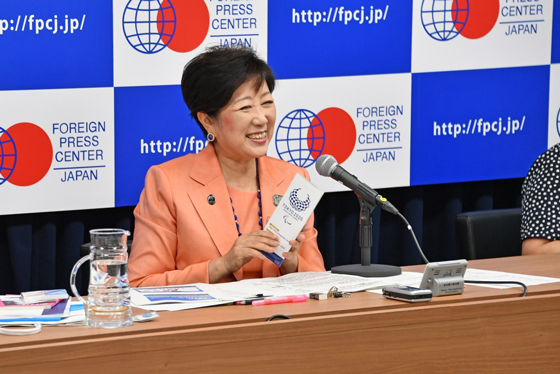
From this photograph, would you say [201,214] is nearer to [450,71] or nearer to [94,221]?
[94,221]

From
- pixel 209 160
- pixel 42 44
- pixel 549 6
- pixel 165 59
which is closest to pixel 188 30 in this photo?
pixel 165 59

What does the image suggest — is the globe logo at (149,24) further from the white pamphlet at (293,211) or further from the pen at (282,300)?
the pen at (282,300)

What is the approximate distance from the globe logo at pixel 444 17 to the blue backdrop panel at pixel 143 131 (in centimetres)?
122

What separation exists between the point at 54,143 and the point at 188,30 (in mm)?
699

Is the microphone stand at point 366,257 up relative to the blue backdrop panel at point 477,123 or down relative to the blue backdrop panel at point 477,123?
down

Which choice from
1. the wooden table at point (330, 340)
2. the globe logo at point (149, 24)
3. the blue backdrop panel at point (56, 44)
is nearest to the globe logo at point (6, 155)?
the blue backdrop panel at point (56, 44)

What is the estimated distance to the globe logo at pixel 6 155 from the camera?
10.6 ft

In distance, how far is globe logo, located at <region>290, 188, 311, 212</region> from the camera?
2.34 m

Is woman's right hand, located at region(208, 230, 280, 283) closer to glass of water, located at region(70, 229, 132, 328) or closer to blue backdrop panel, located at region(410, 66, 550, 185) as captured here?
glass of water, located at region(70, 229, 132, 328)

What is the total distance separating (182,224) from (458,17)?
1956mm

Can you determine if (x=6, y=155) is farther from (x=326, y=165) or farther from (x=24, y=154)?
(x=326, y=165)

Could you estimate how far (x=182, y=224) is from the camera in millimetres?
2746

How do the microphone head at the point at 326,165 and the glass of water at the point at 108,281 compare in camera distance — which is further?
the microphone head at the point at 326,165

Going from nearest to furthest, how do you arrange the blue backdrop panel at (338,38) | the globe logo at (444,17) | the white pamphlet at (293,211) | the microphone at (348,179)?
the white pamphlet at (293,211), the microphone at (348,179), the blue backdrop panel at (338,38), the globe logo at (444,17)
